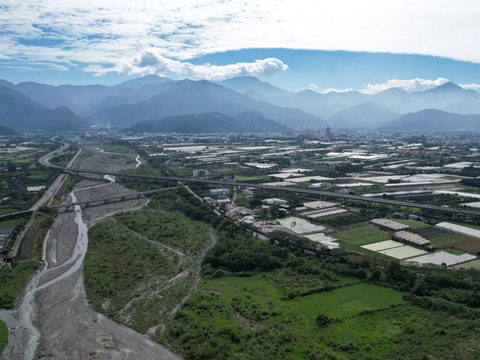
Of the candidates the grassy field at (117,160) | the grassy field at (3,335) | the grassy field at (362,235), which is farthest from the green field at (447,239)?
the grassy field at (117,160)

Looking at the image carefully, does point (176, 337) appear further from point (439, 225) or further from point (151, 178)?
point (151, 178)

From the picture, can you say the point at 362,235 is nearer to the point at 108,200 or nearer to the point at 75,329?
the point at 75,329

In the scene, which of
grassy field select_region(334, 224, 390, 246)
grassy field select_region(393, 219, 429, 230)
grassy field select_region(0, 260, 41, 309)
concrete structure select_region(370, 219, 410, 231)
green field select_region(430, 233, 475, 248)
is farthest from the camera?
grassy field select_region(393, 219, 429, 230)

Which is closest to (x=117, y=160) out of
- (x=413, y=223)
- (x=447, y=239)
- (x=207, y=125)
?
(x=413, y=223)

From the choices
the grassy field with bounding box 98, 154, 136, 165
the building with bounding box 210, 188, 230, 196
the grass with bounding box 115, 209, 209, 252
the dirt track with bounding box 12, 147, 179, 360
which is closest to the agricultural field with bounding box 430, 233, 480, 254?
the grass with bounding box 115, 209, 209, 252

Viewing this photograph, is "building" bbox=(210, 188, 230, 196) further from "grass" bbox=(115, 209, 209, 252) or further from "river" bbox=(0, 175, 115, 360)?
"river" bbox=(0, 175, 115, 360)
